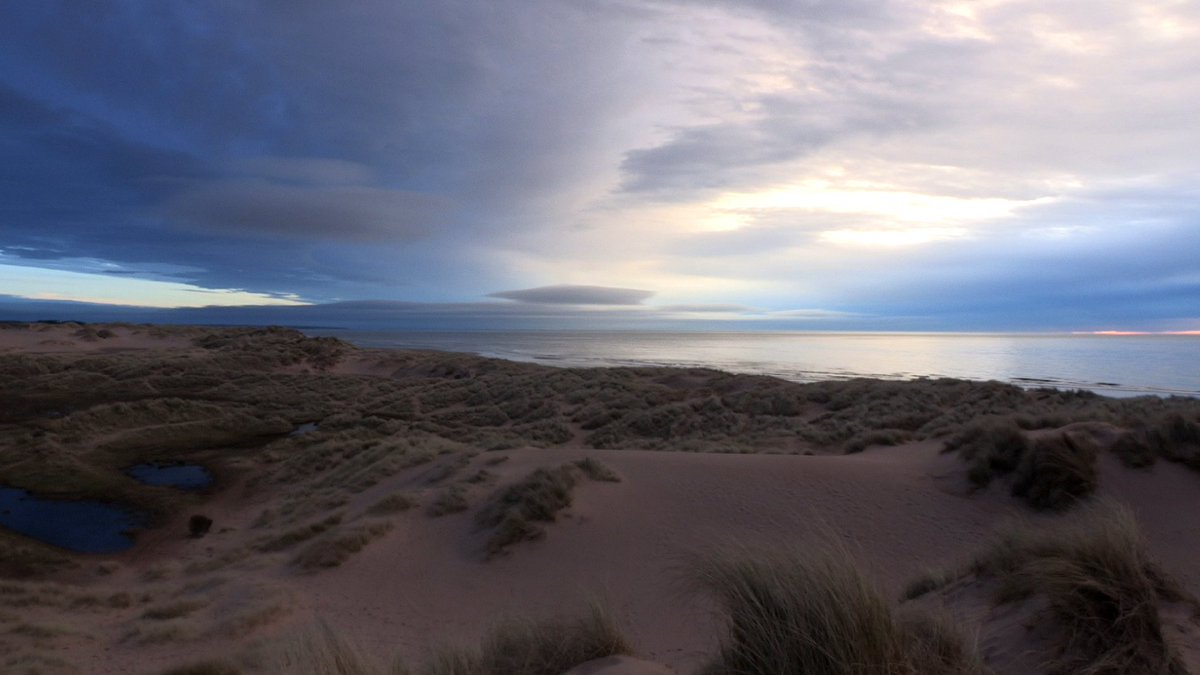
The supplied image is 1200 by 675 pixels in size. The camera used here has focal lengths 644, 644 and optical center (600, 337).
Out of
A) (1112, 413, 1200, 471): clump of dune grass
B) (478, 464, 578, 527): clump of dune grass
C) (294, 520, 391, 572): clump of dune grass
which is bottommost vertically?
(294, 520, 391, 572): clump of dune grass

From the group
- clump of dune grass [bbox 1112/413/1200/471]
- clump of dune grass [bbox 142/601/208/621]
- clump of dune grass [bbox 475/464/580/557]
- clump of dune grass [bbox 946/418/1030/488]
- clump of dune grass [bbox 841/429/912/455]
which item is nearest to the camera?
clump of dune grass [bbox 142/601/208/621]

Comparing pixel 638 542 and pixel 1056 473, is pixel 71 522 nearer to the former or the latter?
pixel 638 542

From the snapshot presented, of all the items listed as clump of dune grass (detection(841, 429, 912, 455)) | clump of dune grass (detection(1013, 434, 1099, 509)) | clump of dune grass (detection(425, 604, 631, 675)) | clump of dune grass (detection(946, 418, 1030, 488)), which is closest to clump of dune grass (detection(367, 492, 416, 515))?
clump of dune grass (detection(425, 604, 631, 675))

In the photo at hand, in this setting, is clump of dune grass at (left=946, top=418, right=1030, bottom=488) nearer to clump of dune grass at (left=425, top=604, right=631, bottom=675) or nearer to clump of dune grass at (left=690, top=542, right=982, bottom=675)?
clump of dune grass at (left=690, top=542, right=982, bottom=675)

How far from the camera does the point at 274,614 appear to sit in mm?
8188

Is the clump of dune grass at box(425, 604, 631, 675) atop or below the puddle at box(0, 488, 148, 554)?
atop

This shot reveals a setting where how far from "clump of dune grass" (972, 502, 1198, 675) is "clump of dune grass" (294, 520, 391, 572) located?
924 cm

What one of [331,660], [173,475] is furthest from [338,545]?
[173,475]

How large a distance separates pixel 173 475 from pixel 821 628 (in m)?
19.8

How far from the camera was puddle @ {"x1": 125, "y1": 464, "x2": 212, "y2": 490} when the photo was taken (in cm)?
1731

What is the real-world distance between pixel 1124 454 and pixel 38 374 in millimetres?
48280

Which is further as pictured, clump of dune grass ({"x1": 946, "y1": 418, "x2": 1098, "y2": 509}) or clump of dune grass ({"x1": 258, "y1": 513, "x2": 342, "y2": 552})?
clump of dune grass ({"x1": 258, "y1": 513, "x2": 342, "y2": 552})

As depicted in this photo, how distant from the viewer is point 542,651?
4.63 meters

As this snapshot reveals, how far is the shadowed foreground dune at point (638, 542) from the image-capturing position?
13.6 ft
